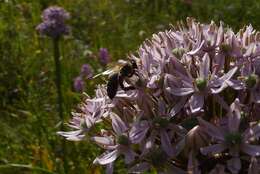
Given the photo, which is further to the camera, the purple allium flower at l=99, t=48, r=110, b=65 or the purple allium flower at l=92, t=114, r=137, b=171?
the purple allium flower at l=99, t=48, r=110, b=65

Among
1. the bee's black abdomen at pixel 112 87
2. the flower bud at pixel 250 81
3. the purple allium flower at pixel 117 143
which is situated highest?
the flower bud at pixel 250 81

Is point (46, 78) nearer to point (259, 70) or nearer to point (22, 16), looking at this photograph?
point (22, 16)

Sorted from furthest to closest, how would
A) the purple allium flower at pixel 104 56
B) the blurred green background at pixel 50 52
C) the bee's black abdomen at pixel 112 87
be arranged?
the purple allium flower at pixel 104 56, the blurred green background at pixel 50 52, the bee's black abdomen at pixel 112 87

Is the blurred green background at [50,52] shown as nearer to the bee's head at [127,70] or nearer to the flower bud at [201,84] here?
the bee's head at [127,70]

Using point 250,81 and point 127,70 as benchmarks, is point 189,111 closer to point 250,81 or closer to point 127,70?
point 250,81

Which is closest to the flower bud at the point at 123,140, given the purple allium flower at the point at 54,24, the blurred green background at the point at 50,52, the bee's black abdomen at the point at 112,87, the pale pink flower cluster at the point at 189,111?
the pale pink flower cluster at the point at 189,111

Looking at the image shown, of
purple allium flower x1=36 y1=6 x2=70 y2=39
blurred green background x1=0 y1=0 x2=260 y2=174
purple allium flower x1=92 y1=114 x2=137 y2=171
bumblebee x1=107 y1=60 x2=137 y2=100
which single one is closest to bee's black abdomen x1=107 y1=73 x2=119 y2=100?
bumblebee x1=107 y1=60 x2=137 y2=100

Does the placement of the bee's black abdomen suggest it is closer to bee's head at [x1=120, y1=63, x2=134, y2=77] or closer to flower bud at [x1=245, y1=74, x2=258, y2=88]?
bee's head at [x1=120, y1=63, x2=134, y2=77]
